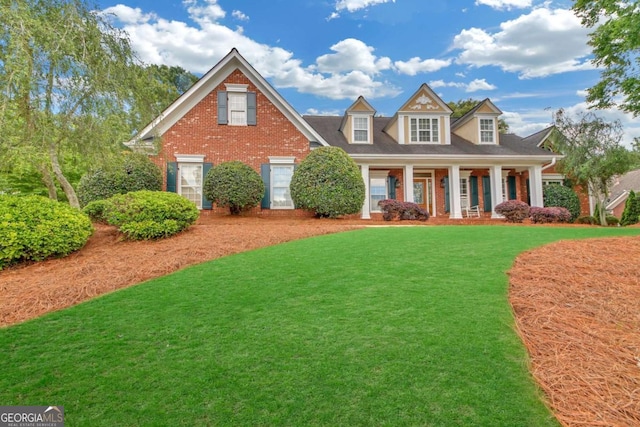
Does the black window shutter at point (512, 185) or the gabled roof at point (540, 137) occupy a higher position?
the gabled roof at point (540, 137)

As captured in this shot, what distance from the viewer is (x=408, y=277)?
16.0ft

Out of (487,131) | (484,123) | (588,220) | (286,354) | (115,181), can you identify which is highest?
(484,123)

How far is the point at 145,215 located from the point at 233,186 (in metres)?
4.69

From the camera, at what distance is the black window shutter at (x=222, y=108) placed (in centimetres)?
1391

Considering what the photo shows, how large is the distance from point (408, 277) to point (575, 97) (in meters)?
15.3

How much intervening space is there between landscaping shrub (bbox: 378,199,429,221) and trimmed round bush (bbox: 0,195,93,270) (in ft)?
35.0

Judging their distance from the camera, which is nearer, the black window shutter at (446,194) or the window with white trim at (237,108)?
the window with white trim at (237,108)

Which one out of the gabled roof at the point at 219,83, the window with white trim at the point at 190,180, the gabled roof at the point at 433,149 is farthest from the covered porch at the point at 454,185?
the window with white trim at the point at 190,180

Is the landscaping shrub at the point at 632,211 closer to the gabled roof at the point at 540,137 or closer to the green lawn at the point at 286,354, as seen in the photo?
the gabled roof at the point at 540,137

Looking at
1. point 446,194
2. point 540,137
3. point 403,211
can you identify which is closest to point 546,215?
point 446,194

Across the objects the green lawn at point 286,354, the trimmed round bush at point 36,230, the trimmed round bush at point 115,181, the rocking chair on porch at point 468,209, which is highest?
the trimmed round bush at point 115,181

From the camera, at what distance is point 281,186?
1434cm

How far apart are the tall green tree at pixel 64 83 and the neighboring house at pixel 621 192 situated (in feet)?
112

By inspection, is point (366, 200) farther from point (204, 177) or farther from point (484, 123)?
point (484, 123)
